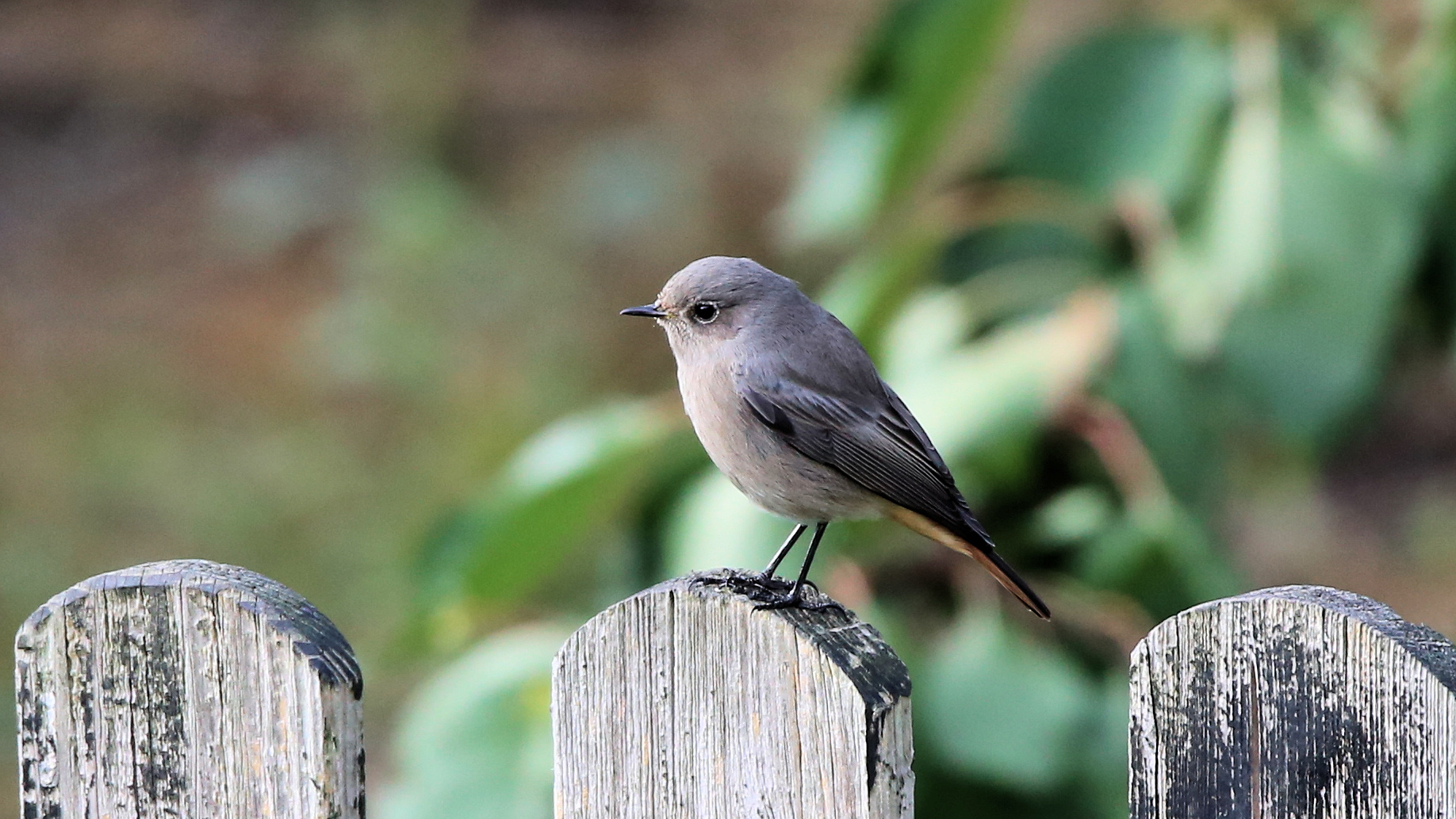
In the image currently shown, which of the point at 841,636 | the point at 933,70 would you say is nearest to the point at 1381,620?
the point at 841,636

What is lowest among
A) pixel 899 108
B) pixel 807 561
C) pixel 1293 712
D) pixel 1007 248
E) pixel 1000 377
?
pixel 1293 712

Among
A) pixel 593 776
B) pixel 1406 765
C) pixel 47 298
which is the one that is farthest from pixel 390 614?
pixel 1406 765

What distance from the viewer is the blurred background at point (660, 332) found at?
328cm

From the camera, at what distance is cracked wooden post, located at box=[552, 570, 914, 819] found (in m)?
1.76

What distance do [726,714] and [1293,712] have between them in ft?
1.93

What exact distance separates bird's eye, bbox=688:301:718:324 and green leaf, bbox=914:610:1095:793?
798 mm

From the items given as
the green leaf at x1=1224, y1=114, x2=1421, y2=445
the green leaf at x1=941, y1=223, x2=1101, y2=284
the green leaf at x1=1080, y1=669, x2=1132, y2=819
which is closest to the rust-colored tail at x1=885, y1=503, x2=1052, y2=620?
the green leaf at x1=1080, y1=669, x2=1132, y2=819

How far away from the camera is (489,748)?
10.4 feet

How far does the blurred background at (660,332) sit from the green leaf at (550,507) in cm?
1

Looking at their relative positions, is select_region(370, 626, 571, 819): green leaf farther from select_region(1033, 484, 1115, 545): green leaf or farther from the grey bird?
select_region(1033, 484, 1115, 545): green leaf

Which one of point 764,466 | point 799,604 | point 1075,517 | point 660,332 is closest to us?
point 799,604

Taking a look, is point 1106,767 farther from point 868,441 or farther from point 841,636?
point 841,636

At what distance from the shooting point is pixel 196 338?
8.90m

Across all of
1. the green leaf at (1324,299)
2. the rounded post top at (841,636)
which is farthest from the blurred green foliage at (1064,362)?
the rounded post top at (841,636)
